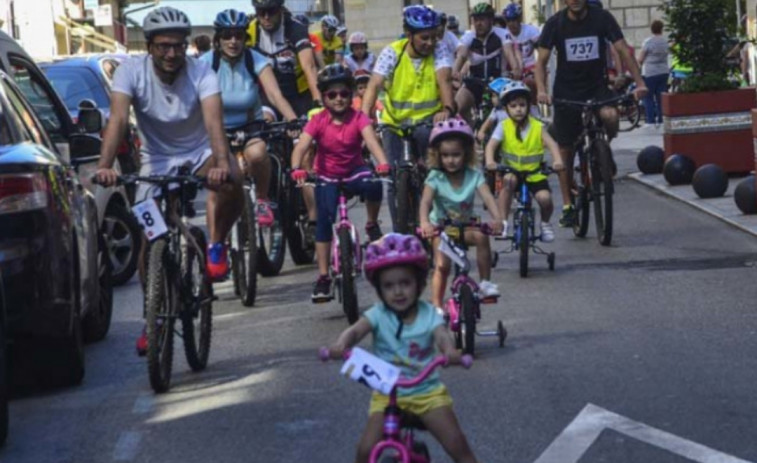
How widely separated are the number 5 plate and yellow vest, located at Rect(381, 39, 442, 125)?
516 centimetres

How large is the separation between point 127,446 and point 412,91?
675cm

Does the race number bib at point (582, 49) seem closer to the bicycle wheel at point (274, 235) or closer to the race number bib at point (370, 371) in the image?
the bicycle wheel at point (274, 235)

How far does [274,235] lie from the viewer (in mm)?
15445

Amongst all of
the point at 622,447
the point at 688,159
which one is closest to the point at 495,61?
the point at 688,159

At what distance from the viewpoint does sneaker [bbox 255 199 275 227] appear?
14.5 meters

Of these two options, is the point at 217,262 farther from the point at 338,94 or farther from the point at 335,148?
the point at 338,94

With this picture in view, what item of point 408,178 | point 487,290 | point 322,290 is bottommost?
point 322,290

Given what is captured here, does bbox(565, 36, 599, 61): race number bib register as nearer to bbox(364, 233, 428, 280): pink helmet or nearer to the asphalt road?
the asphalt road

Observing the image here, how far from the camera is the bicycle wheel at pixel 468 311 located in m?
10.4

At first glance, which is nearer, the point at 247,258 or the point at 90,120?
the point at 90,120

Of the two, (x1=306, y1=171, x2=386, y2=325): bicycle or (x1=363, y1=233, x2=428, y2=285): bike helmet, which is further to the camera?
(x1=306, y1=171, x2=386, y2=325): bicycle

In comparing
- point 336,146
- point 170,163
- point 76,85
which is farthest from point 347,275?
point 76,85

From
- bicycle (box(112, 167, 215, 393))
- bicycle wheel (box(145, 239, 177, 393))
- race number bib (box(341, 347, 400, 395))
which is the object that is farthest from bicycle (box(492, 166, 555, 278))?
race number bib (box(341, 347, 400, 395))

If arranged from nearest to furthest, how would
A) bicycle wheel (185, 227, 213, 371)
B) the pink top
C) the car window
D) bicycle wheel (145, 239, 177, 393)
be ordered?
bicycle wheel (145, 239, 177, 393)
bicycle wheel (185, 227, 213, 371)
the car window
the pink top
